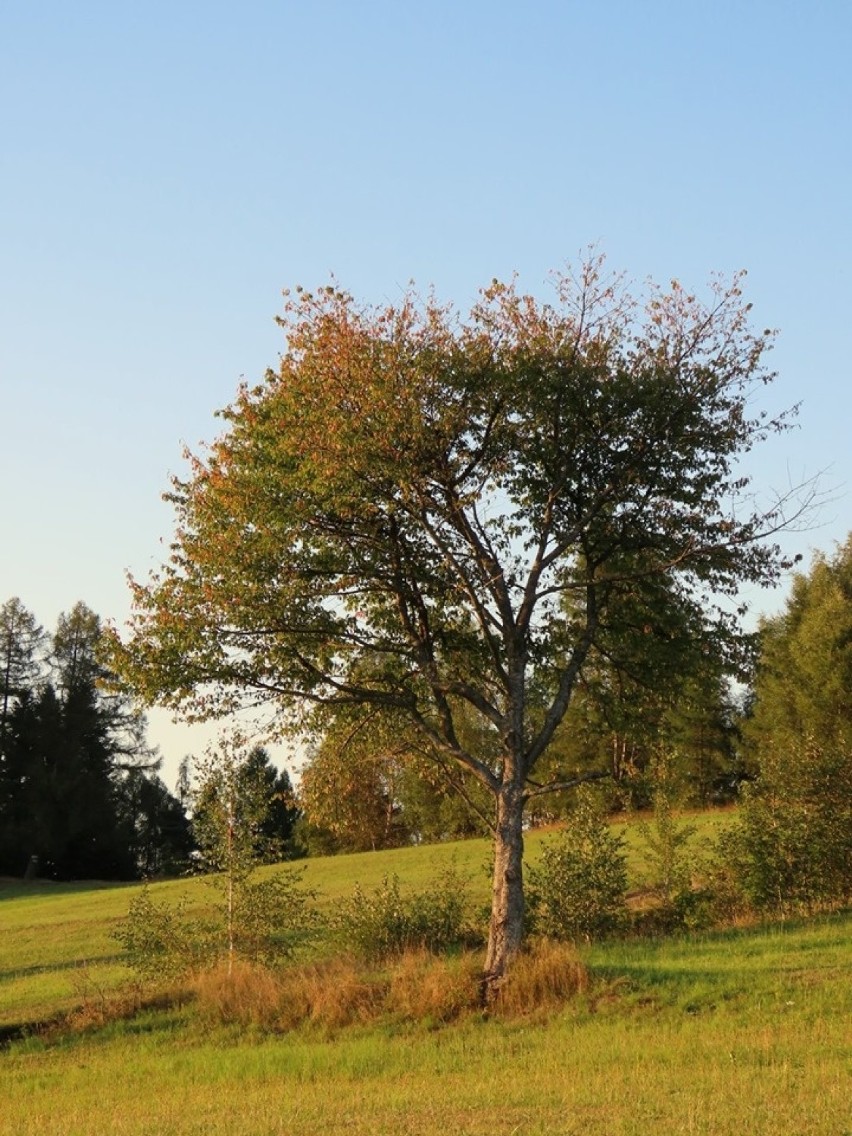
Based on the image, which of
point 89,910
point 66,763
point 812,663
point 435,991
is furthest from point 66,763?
point 435,991

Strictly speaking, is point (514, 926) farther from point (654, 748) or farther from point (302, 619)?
point (302, 619)

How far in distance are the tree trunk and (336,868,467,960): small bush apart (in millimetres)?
4538

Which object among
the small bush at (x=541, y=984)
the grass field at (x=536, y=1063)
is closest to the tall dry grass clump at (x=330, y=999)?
the grass field at (x=536, y=1063)

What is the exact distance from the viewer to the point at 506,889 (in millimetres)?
22141

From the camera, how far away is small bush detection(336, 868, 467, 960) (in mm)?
26438

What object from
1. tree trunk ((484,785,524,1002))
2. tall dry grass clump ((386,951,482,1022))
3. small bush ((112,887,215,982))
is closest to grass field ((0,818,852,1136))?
tall dry grass clump ((386,951,482,1022))

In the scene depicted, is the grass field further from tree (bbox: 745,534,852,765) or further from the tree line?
the tree line

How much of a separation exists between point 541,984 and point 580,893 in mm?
7307

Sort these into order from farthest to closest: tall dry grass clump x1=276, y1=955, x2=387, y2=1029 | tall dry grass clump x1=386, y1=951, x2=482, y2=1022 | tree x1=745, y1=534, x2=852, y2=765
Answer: tree x1=745, y1=534, x2=852, y2=765
tall dry grass clump x1=276, y1=955, x2=387, y2=1029
tall dry grass clump x1=386, y1=951, x2=482, y2=1022

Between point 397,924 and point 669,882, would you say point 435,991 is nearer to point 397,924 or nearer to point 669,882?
point 397,924

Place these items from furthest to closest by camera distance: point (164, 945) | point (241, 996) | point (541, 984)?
point (164, 945), point (241, 996), point (541, 984)

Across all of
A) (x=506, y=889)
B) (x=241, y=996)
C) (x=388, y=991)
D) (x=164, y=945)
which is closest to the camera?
(x=388, y=991)

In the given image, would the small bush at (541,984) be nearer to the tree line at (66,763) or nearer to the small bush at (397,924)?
the small bush at (397,924)

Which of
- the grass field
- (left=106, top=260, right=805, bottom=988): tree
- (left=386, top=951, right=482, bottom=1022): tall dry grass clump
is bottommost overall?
the grass field
